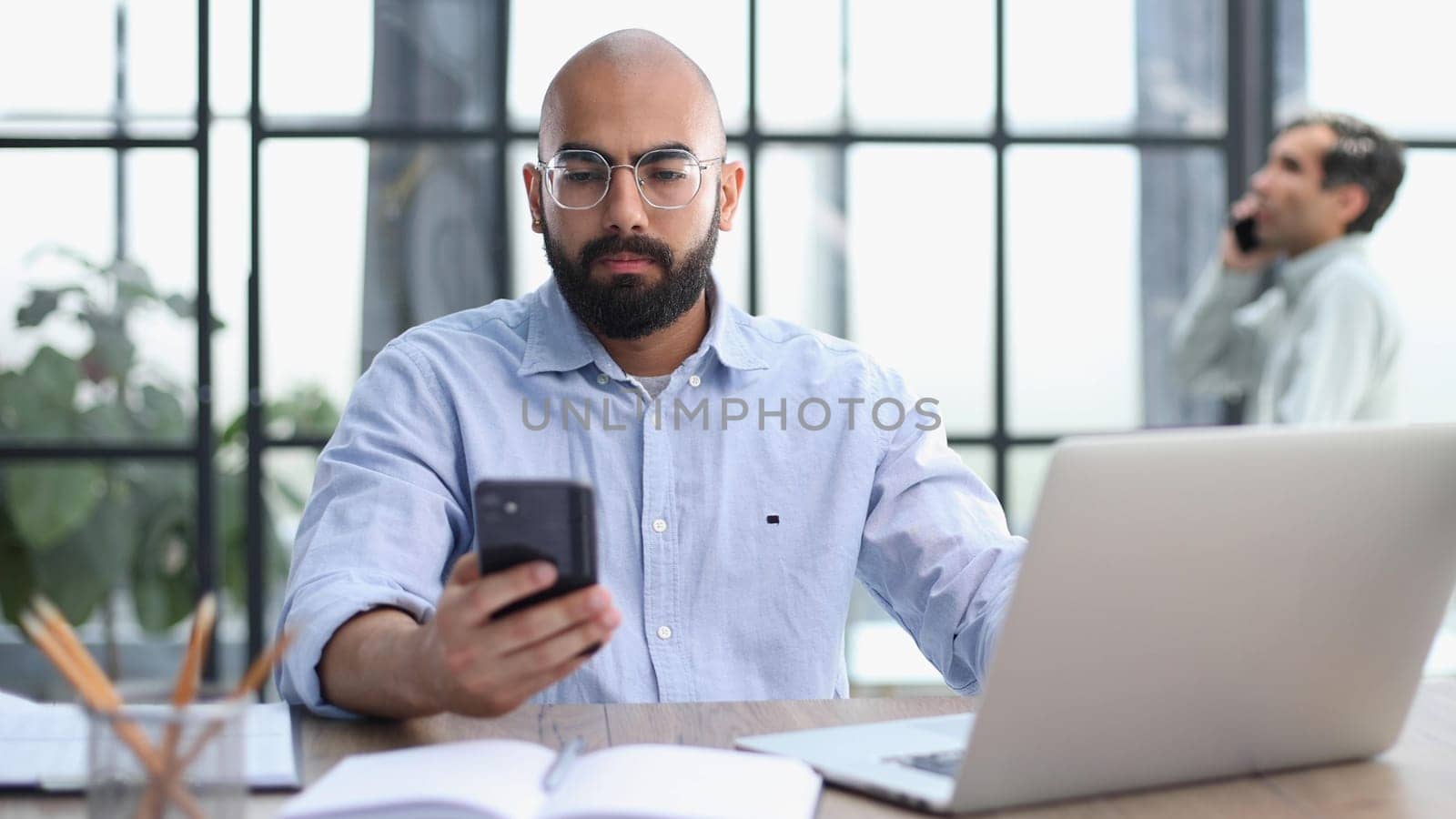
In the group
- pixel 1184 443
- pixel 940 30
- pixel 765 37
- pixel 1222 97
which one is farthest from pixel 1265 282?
pixel 1184 443

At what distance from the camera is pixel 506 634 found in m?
1.06

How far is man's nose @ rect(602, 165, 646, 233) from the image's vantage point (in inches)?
68.5

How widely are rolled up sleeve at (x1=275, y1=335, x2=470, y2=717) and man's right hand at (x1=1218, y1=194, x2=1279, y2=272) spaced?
2102mm

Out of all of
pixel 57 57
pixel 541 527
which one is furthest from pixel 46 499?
pixel 541 527

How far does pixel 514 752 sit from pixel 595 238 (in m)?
0.86

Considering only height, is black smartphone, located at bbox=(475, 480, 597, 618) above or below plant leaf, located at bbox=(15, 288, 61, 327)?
below

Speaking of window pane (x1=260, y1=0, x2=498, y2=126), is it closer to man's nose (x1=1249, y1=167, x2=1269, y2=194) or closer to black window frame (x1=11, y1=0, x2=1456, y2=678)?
black window frame (x1=11, y1=0, x2=1456, y2=678)

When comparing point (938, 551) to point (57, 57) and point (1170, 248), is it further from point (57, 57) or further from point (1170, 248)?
point (57, 57)

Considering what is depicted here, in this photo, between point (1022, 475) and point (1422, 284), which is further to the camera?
point (1422, 284)

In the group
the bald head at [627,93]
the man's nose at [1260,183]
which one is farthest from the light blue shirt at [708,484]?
the man's nose at [1260,183]

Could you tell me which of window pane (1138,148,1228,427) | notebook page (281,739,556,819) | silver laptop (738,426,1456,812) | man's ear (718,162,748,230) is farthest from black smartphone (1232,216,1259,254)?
notebook page (281,739,556,819)

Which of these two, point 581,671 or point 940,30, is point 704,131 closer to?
point 581,671

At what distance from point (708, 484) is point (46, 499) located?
1.97 metres

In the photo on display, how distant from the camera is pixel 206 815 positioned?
83 cm
